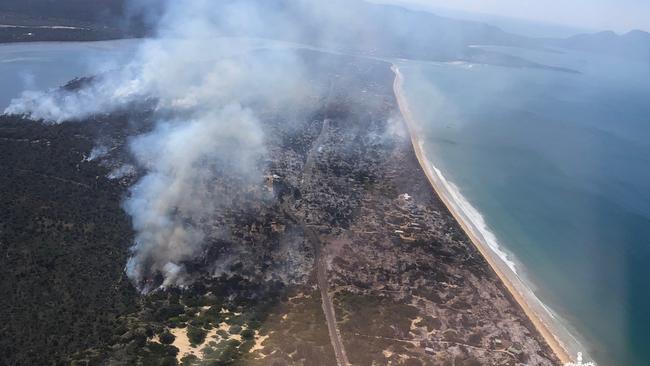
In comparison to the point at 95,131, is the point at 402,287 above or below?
below

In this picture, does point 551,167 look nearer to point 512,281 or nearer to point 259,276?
point 512,281

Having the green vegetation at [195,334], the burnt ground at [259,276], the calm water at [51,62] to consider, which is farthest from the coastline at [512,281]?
the calm water at [51,62]

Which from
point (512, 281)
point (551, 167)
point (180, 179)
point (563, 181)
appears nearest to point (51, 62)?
point (180, 179)

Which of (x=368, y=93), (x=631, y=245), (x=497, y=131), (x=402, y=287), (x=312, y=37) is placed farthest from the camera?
(x=312, y=37)

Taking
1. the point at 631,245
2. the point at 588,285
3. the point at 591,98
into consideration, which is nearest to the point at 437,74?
the point at 591,98

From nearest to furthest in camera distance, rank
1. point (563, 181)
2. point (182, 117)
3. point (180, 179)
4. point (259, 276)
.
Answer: point (259, 276)
point (180, 179)
point (563, 181)
point (182, 117)

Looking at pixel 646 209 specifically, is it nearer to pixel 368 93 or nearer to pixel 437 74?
pixel 368 93
